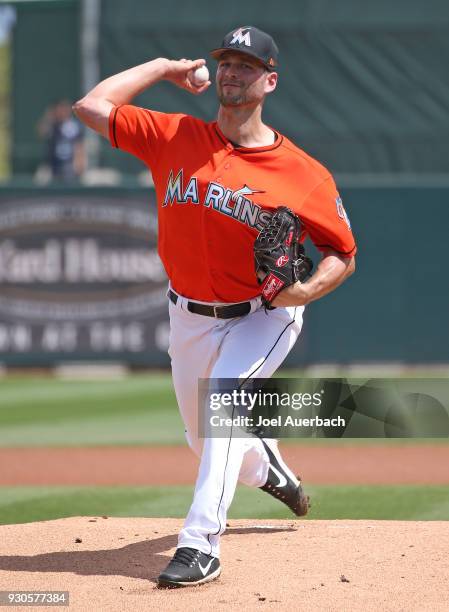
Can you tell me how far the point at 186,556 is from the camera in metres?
4.30

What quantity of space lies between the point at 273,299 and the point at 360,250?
29.4ft

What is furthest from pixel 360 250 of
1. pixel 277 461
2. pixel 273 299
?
pixel 273 299

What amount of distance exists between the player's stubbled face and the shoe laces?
1.72 meters

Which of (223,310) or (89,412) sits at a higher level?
(223,310)

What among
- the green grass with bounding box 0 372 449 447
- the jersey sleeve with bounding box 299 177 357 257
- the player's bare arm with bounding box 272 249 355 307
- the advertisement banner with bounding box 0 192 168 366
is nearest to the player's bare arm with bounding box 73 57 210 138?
the jersey sleeve with bounding box 299 177 357 257

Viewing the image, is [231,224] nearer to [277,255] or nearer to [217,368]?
[277,255]

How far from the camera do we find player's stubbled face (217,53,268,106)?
4711 millimetres

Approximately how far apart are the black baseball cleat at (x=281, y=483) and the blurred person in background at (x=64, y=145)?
10455 mm

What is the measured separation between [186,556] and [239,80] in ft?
6.05

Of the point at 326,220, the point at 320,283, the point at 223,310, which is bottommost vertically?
the point at 223,310

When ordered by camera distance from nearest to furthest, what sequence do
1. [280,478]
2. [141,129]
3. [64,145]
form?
[141,129] < [280,478] < [64,145]

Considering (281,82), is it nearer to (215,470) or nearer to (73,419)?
(73,419)

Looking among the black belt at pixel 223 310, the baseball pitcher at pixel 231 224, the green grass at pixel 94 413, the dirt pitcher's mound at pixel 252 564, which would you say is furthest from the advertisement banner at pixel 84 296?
the black belt at pixel 223 310

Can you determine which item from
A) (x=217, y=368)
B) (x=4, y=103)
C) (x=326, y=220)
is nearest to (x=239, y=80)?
(x=326, y=220)
